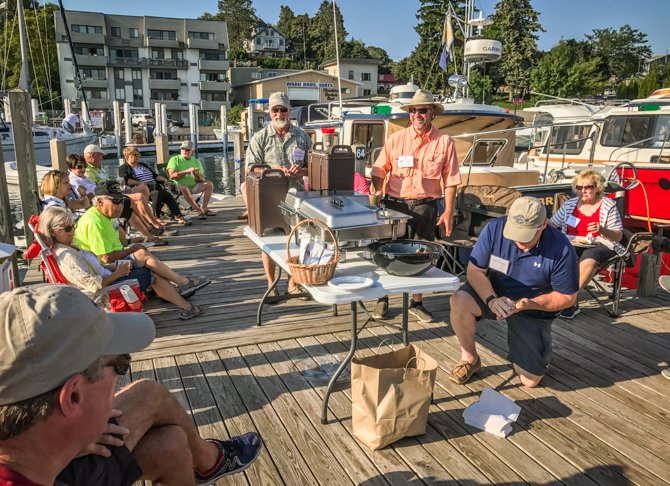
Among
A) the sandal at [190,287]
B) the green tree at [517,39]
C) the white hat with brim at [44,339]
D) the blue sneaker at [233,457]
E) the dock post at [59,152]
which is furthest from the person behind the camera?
the green tree at [517,39]

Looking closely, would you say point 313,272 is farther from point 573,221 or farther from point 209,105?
point 209,105

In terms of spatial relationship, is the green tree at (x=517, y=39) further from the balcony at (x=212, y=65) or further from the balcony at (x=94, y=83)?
the balcony at (x=94, y=83)

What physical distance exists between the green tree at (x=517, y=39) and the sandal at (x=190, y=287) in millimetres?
41703

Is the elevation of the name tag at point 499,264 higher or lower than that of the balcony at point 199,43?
lower

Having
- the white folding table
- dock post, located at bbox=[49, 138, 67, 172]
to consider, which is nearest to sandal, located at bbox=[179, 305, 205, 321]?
the white folding table

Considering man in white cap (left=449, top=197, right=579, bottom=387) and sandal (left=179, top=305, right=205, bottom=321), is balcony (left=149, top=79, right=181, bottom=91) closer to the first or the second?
sandal (left=179, top=305, right=205, bottom=321)

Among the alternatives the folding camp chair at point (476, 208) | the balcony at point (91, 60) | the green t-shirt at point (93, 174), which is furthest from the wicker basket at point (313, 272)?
the balcony at point (91, 60)

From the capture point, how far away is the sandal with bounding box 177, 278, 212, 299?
14.4 ft

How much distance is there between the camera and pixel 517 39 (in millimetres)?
42094

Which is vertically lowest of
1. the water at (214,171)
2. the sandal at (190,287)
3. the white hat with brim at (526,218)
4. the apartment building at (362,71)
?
the water at (214,171)

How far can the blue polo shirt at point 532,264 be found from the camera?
2.80 meters

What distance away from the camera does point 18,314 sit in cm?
105

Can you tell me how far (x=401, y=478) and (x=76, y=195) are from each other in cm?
539

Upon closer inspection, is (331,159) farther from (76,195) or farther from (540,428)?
(76,195)
